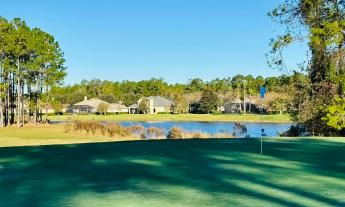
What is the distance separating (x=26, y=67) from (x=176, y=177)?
1605 inches

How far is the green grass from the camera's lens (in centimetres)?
534

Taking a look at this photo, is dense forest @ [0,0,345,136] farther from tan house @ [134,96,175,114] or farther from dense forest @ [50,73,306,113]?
tan house @ [134,96,175,114]

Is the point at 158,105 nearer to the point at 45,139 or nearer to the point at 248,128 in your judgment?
the point at 248,128

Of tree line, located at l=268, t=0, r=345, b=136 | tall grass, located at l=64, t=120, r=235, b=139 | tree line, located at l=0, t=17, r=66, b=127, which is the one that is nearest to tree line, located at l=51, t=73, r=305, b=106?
tree line, located at l=0, t=17, r=66, b=127

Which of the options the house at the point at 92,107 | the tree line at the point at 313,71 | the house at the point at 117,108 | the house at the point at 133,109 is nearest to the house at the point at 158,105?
the house at the point at 133,109

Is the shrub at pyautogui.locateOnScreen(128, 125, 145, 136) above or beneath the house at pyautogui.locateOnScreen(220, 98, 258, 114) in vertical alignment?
beneath

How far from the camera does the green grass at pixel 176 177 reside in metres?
5.34

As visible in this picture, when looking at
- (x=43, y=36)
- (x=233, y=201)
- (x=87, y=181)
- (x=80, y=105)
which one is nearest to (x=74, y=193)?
(x=87, y=181)

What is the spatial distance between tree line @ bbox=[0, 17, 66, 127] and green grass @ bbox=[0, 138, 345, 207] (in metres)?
35.1

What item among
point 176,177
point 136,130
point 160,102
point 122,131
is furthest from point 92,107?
point 176,177

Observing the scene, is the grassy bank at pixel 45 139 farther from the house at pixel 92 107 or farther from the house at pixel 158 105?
the house at pixel 92 107

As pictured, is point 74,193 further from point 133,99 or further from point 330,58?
point 133,99

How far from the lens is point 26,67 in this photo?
4503 cm

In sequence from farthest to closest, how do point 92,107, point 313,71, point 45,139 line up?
point 92,107 → point 45,139 → point 313,71
